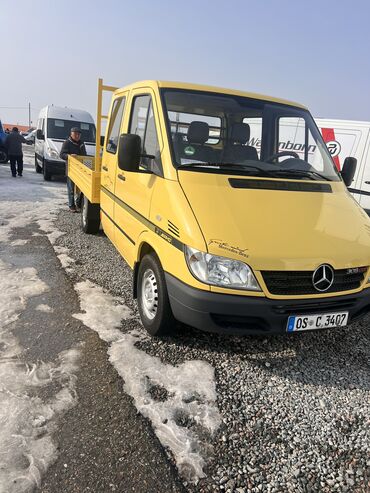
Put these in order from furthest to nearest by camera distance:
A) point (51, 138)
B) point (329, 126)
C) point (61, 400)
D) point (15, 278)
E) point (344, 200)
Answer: point (51, 138) → point (329, 126) → point (15, 278) → point (344, 200) → point (61, 400)

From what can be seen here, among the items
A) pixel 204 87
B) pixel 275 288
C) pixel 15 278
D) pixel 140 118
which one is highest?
pixel 204 87

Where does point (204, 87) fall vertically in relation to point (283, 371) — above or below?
above

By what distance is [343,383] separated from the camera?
3.15 metres

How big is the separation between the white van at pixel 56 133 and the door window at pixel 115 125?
7740 millimetres

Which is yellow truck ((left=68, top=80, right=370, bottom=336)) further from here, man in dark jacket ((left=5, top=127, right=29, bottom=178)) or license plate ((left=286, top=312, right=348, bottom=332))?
man in dark jacket ((left=5, top=127, right=29, bottom=178))

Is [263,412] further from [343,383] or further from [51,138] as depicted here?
[51,138]

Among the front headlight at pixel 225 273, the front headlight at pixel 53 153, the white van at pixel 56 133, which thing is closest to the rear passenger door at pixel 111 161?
the front headlight at pixel 225 273

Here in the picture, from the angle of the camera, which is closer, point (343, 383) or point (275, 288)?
point (275, 288)

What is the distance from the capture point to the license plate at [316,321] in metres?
2.93

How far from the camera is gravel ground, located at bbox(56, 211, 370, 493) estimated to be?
88.4 inches

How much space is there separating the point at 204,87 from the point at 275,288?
7.20 ft

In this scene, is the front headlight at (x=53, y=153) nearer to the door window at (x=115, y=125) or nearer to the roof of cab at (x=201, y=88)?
the door window at (x=115, y=125)

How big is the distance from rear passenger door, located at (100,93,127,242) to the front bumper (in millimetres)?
2132

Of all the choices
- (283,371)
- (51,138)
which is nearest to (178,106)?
(283,371)
